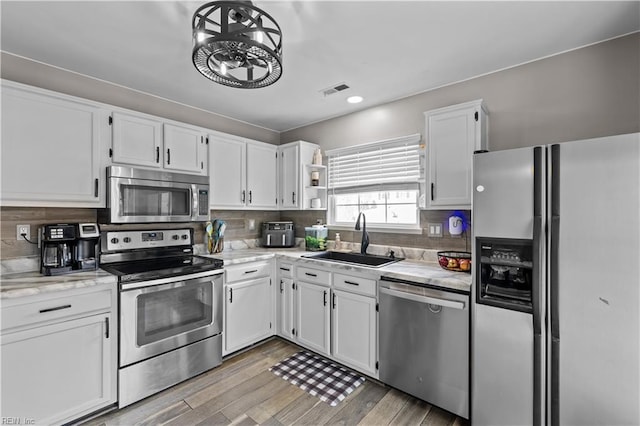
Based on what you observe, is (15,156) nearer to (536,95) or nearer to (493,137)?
(493,137)

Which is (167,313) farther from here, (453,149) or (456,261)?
(453,149)

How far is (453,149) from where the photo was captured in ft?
7.75

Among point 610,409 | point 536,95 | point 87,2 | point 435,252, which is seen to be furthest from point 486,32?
point 87,2

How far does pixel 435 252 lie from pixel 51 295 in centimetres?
286

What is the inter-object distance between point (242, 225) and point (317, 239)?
97 centimetres

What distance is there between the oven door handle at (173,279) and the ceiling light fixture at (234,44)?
156 cm

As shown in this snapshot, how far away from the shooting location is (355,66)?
7.63 feet

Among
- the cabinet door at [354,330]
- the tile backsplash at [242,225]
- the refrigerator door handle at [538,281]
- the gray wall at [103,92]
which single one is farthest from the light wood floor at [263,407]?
the gray wall at [103,92]

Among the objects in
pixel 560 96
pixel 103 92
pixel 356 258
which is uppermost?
pixel 103 92

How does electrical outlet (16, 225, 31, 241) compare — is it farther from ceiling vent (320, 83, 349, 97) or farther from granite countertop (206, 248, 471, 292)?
ceiling vent (320, 83, 349, 97)

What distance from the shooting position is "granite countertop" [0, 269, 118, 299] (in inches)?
68.1

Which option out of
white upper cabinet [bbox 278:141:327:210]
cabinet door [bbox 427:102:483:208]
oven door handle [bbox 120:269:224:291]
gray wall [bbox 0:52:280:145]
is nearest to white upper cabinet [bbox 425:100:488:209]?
cabinet door [bbox 427:102:483:208]

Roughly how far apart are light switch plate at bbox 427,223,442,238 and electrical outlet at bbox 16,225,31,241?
3.24 metres

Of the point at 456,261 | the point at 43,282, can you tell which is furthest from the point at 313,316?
the point at 43,282
